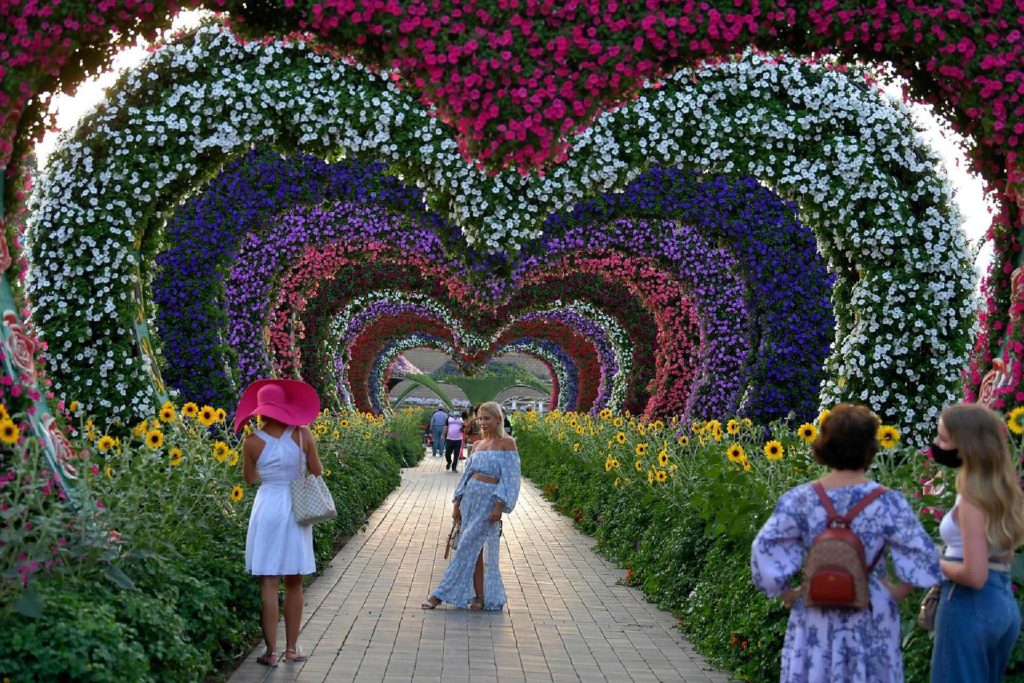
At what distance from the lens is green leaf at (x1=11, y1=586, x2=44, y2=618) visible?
4.36m

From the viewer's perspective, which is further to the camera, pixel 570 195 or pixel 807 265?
pixel 807 265

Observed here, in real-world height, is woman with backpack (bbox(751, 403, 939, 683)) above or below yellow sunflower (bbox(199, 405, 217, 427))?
below

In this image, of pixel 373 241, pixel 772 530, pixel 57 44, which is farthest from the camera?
pixel 373 241

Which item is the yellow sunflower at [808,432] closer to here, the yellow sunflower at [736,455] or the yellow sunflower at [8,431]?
the yellow sunflower at [736,455]

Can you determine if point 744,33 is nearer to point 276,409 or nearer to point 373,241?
point 276,409

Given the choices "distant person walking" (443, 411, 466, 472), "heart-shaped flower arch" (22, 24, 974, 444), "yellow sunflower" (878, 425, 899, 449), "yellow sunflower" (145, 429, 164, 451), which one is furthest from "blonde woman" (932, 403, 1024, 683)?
"distant person walking" (443, 411, 466, 472)

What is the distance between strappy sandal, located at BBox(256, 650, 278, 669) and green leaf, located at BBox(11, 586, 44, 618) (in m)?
2.13

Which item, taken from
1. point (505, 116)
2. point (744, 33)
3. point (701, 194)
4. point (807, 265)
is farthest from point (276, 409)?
point (807, 265)

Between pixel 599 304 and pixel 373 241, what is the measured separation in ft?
28.4

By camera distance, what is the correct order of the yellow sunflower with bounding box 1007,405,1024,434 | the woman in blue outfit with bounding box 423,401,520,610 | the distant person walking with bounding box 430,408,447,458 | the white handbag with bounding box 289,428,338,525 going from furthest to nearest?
→ the distant person walking with bounding box 430,408,447,458 → the woman in blue outfit with bounding box 423,401,520,610 → the white handbag with bounding box 289,428,338,525 → the yellow sunflower with bounding box 1007,405,1024,434

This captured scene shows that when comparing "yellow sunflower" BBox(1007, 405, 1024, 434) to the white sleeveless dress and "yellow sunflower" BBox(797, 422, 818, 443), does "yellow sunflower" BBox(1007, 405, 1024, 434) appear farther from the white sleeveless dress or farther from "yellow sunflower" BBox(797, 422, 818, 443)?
the white sleeveless dress

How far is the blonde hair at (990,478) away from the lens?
406 cm

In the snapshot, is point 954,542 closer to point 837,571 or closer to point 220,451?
point 837,571

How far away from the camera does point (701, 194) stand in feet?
47.3
